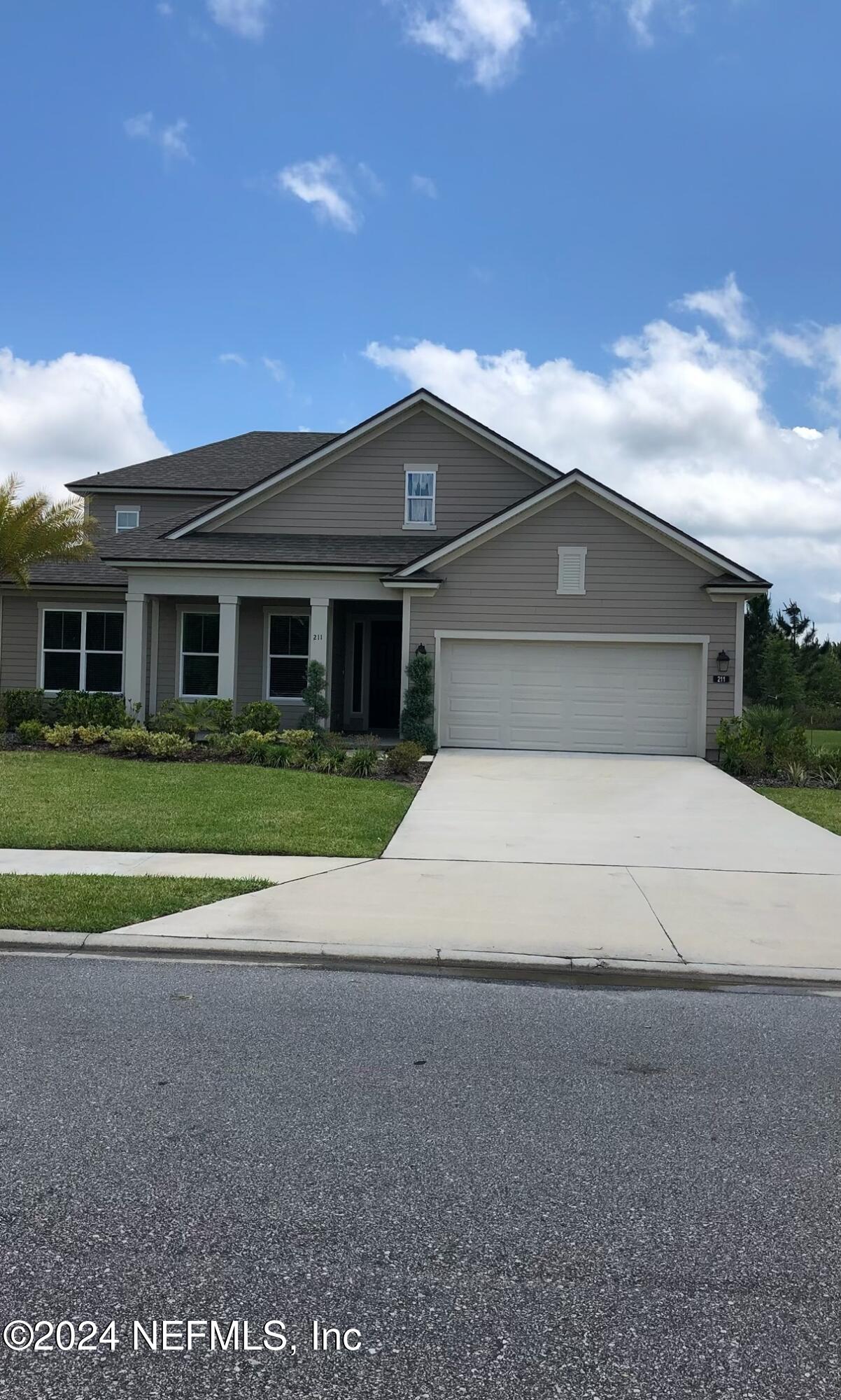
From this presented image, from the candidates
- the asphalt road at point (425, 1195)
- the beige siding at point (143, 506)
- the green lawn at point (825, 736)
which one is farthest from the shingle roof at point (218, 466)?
the asphalt road at point (425, 1195)

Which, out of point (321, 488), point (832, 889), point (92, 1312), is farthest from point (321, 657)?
point (92, 1312)

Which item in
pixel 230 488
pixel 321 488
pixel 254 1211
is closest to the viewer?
pixel 254 1211

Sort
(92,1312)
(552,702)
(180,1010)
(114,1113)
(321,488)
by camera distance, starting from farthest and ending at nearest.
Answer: (321,488) → (552,702) → (180,1010) → (114,1113) → (92,1312)

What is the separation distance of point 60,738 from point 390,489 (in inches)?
347

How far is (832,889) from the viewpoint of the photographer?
8.92m

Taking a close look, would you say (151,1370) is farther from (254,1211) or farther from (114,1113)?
(114,1113)

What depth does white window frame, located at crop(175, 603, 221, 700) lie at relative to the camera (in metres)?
21.5

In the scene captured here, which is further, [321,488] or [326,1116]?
[321,488]

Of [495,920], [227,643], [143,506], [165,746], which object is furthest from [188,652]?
[495,920]

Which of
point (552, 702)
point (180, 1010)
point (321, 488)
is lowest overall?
point (180, 1010)

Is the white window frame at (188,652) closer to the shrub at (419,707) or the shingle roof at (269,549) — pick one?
the shingle roof at (269,549)

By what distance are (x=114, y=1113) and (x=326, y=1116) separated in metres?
0.92

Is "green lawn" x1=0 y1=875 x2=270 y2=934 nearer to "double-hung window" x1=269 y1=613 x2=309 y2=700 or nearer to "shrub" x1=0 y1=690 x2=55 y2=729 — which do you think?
"shrub" x1=0 y1=690 x2=55 y2=729

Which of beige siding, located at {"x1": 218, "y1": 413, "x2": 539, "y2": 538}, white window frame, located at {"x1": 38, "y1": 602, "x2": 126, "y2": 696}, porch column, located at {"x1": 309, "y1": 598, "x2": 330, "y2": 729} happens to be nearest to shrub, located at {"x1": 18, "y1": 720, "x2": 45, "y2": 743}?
white window frame, located at {"x1": 38, "y1": 602, "x2": 126, "y2": 696}
